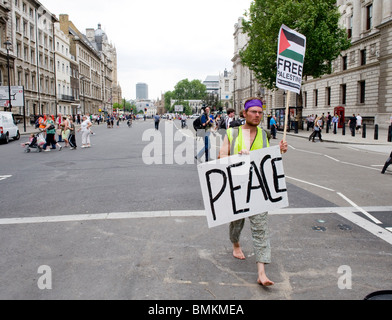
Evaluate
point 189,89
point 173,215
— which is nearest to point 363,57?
point 173,215

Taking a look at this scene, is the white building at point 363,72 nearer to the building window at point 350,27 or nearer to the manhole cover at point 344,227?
the building window at point 350,27

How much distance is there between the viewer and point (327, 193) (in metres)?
7.88

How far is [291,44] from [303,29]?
3084cm

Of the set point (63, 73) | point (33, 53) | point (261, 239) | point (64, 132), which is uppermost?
point (33, 53)

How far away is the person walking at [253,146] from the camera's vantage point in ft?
12.3

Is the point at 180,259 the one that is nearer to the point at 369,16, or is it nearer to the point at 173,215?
the point at 173,215

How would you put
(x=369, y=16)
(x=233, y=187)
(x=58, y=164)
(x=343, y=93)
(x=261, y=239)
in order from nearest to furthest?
(x=261, y=239), (x=233, y=187), (x=58, y=164), (x=369, y=16), (x=343, y=93)

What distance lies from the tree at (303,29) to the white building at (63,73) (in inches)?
1416

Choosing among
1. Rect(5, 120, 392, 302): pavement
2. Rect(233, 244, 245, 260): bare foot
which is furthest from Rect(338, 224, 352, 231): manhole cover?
Rect(233, 244, 245, 260): bare foot

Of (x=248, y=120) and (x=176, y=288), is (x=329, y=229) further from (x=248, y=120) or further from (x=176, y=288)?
(x=176, y=288)

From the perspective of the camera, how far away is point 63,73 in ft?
211


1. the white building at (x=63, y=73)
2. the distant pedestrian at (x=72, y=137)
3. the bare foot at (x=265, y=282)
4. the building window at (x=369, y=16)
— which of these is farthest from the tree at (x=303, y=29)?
the white building at (x=63, y=73)

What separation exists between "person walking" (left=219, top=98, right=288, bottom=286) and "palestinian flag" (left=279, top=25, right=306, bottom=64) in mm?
1328
